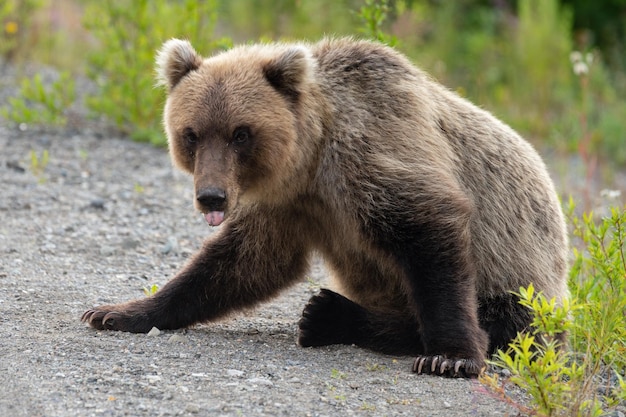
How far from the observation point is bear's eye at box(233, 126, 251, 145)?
180 inches

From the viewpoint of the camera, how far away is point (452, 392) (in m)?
4.21

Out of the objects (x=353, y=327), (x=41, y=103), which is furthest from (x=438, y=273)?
(x=41, y=103)

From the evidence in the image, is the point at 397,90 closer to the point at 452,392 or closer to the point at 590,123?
the point at 452,392

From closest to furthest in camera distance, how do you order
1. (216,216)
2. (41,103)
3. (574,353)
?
(574,353)
(216,216)
(41,103)

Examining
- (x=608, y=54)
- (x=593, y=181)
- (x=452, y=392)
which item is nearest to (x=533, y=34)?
(x=593, y=181)

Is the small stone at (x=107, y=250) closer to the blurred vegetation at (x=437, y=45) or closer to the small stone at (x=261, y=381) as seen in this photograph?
the small stone at (x=261, y=381)

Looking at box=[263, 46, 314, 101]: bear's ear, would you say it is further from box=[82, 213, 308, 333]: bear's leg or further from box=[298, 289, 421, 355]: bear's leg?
box=[298, 289, 421, 355]: bear's leg

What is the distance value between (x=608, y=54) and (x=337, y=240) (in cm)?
1070

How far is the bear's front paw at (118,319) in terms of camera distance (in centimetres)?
484

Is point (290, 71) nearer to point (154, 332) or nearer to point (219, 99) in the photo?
point (219, 99)

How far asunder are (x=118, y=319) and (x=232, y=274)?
64cm

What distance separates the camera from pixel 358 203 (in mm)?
4582

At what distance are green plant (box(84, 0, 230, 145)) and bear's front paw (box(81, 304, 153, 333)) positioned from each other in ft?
14.4

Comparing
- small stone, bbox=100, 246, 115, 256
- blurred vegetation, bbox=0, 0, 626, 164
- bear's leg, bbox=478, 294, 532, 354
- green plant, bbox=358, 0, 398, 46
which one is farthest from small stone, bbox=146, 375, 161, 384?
blurred vegetation, bbox=0, 0, 626, 164
